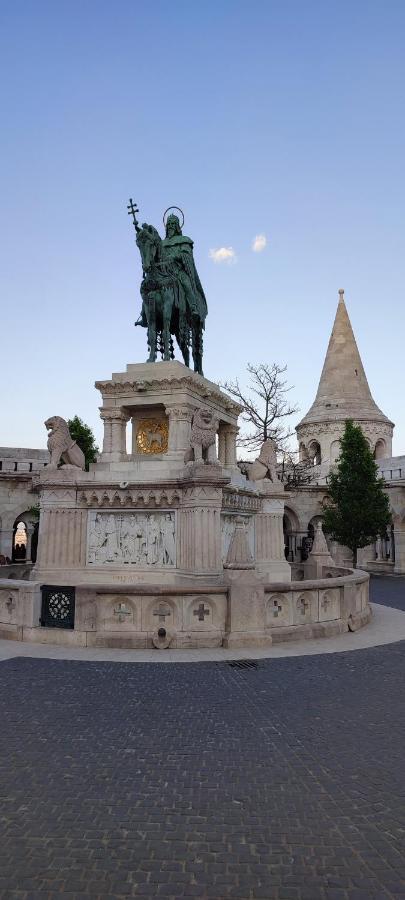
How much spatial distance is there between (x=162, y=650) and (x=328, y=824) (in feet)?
18.7

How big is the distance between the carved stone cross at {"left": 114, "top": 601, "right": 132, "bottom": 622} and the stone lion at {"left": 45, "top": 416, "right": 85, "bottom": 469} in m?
4.90

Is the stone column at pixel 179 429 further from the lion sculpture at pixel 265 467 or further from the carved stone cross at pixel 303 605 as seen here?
the carved stone cross at pixel 303 605

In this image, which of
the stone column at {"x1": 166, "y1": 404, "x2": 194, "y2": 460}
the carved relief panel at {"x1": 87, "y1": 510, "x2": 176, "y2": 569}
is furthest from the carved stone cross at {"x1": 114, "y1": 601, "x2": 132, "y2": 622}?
the stone column at {"x1": 166, "y1": 404, "x2": 194, "y2": 460}

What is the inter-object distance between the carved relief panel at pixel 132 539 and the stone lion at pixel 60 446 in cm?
142

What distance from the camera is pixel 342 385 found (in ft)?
148

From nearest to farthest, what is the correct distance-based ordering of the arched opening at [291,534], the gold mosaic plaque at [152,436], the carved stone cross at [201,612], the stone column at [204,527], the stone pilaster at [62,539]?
the carved stone cross at [201,612] < the stone column at [204,527] < the stone pilaster at [62,539] < the gold mosaic plaque at [152,436] < the arched opening at [291,534]

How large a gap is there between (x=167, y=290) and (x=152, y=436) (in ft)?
12.3

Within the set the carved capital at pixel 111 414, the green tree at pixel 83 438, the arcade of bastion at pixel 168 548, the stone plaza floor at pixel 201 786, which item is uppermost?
the green tree at pixel 83 438

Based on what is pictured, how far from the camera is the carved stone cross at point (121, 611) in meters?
9.90

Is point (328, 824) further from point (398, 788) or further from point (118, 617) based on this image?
point (118, 617)

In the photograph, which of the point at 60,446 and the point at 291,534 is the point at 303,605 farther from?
the point at 291,534

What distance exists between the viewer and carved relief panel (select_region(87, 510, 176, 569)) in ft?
42.9

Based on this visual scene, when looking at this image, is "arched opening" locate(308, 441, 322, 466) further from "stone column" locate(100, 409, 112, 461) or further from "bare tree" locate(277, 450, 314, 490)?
"stone column" locate(100, 409, 112, 461)

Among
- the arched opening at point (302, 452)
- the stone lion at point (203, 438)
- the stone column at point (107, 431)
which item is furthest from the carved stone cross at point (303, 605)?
the arched opening at point (302, 452)
